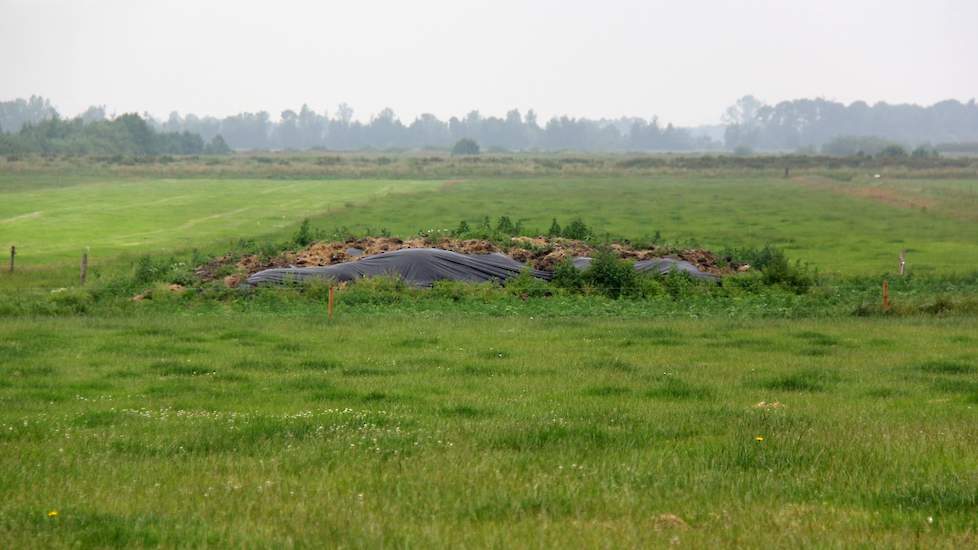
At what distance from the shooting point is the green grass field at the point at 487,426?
7785 mm

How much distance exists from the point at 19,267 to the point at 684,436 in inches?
1415

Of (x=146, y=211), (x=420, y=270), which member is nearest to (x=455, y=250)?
(x=420, y=270)

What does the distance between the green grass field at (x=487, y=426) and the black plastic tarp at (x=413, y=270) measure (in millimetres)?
2420

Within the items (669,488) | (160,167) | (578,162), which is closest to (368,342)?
(669,488)

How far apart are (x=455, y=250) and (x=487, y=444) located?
25.5m

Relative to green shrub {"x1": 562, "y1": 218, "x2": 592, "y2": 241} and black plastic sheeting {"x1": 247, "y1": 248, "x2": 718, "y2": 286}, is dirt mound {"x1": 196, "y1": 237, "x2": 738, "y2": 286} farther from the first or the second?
green shrub {"x1": 562, "y1": 218, "x2": 592, "y2": 241}

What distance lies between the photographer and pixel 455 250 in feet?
119

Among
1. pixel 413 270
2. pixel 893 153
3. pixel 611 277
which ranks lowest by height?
pixel 611 277

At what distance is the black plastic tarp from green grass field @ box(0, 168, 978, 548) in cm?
242

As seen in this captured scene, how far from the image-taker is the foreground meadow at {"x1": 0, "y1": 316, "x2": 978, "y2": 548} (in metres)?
7.71

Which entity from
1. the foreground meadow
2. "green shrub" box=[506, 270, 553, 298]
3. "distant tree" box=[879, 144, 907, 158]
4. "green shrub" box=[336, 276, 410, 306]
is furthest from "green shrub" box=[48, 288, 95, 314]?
"distant tree" box=[879, 144, 907, 158]

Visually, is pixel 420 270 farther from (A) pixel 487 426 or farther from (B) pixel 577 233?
(A) pixel 487 426

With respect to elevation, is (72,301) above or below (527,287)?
below

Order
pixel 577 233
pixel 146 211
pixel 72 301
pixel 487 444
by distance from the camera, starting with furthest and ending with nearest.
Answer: pixel 146 211
pixel 577 233
pixel 72 301
pixel 487 444
